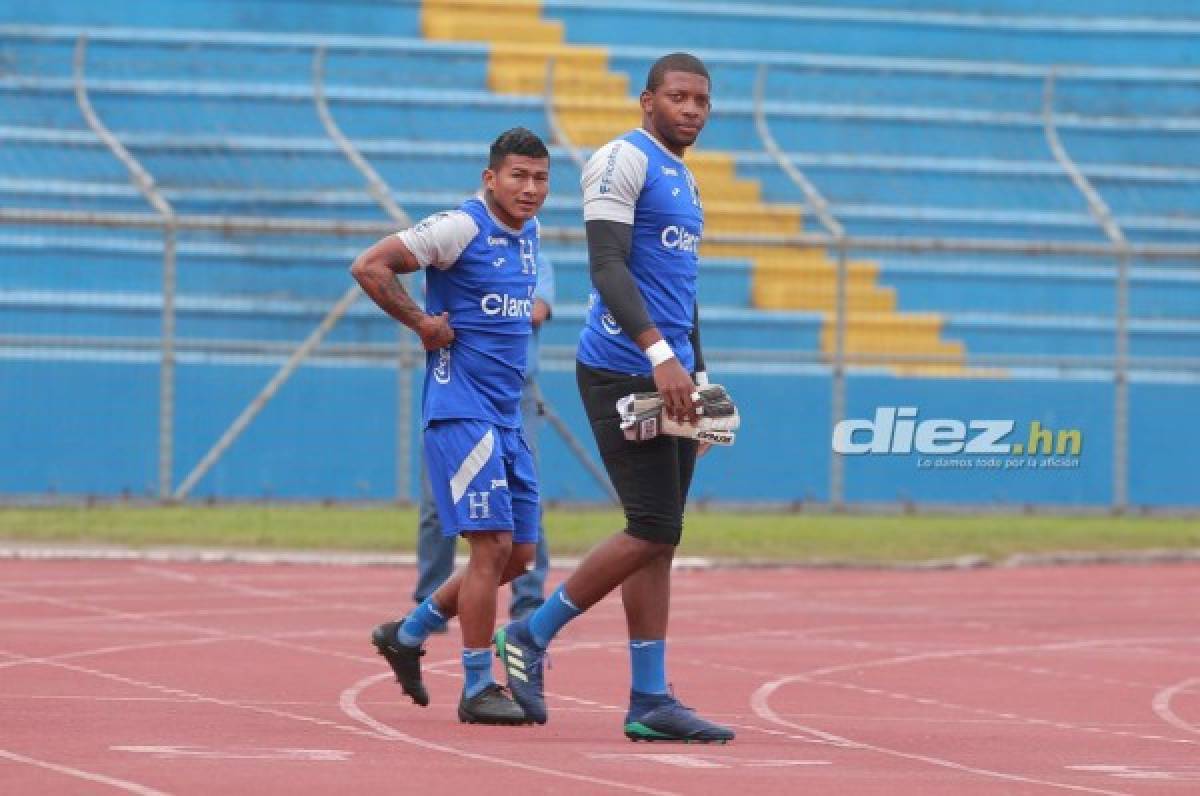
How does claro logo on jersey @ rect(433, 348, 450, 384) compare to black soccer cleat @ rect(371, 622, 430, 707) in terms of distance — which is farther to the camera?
black soccer cleat @ rect(371, 622, 430, 707)

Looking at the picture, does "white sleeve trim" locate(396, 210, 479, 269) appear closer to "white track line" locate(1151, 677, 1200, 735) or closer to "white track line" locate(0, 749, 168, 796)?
"white track line" locate(0, 749, 168, 796)

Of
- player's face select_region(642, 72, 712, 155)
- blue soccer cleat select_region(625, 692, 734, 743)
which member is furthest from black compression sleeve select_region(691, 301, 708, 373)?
blue soccer cleat select_region(625, 692, 734, 743)

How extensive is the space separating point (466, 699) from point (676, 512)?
1.05 m

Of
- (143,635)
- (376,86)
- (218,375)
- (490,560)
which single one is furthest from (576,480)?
(490,560)

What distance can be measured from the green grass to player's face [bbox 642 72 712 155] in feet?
32.1

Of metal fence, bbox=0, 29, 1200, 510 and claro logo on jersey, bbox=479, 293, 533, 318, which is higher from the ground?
metal fence, bbox=0, 29, 1200, 510

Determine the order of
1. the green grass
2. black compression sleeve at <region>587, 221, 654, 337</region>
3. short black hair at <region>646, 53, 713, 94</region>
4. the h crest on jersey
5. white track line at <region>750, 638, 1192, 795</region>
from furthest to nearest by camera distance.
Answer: the green grass, the h crest on jersey, short black hair at <region>646, 53, 713, 94</region>, black compression sleeve at <region>587, 221, 654, 337</region>, white track line at <region>750, 638, 1192, 795</region>

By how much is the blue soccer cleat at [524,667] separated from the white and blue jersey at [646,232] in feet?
3.42

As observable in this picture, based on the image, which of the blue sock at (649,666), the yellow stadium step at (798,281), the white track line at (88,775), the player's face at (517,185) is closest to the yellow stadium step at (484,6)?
the yellow stadium step at (798,281)

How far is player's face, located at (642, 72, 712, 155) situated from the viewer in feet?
31.6

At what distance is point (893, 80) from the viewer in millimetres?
30141

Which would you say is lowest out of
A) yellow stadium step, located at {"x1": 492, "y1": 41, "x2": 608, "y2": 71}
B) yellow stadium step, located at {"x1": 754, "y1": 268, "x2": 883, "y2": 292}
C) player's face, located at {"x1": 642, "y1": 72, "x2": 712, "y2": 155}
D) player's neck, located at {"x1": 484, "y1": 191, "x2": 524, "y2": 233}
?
player's neck, located at {"x1": 484, "y1": 191, "x2": 524, "y2": 233}

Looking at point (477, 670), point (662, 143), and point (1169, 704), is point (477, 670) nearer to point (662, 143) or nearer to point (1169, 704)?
point (662, 143)

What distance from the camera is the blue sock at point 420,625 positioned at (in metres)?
10.3
